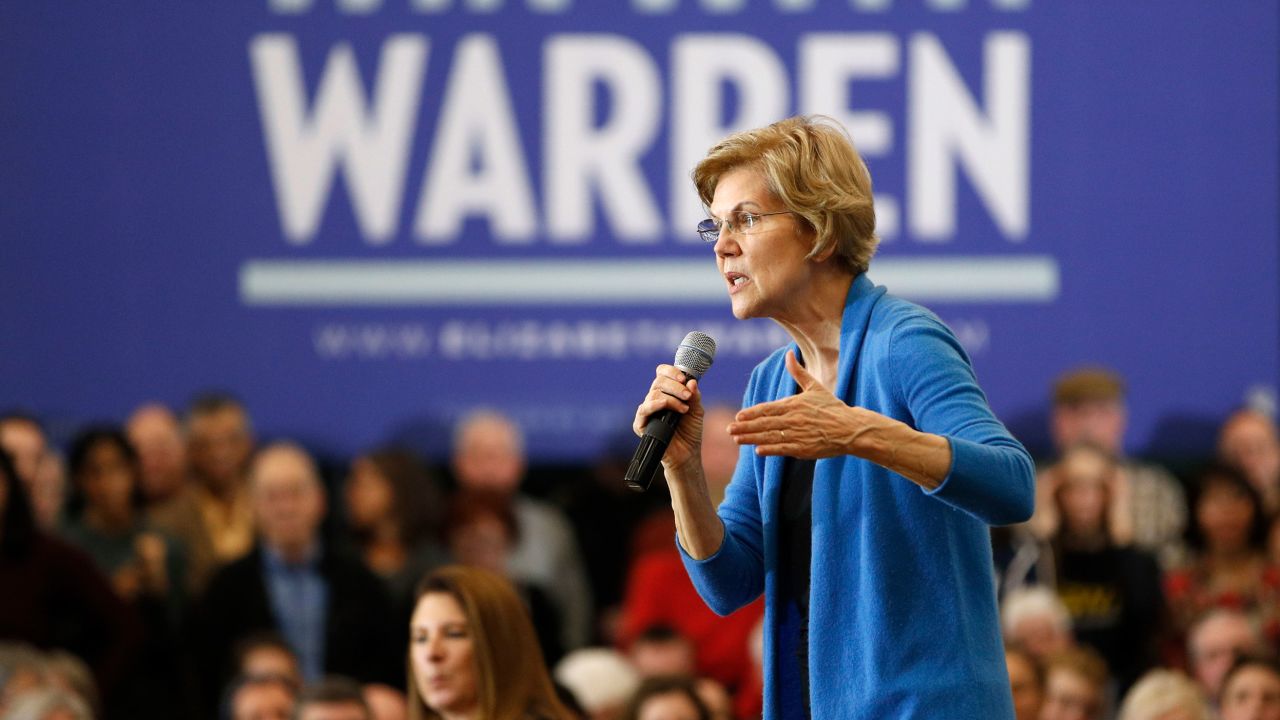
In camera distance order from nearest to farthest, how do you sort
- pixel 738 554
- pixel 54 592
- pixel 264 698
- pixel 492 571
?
pixel 738 554, pixel 492 571, pixel 264 698, pixel 54 592

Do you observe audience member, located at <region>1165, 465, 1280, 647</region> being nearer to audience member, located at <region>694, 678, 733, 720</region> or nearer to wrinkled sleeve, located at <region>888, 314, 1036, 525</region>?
audience member, located at <region>694, 678, 733, 720</region>

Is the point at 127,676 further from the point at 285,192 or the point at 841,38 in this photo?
the point at 841,38

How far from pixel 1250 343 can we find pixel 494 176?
9.83 ft

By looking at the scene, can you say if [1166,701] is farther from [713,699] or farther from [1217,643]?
[713,699]

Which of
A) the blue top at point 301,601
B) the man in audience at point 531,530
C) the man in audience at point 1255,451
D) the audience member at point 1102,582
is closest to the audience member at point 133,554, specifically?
the blue top at point 301,601

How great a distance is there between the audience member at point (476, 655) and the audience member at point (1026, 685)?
151 centimetres

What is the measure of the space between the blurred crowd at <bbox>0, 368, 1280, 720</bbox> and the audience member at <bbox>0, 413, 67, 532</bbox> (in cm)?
1

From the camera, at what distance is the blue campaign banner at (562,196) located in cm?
675

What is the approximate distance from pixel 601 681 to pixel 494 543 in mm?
1005

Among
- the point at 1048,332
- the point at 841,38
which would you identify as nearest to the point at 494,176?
the point at 841,38

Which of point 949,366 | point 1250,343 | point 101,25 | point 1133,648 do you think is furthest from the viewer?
point 101,25

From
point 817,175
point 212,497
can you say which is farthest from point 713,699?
point 817,175

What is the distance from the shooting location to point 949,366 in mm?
2131

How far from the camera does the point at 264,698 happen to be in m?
4.74
